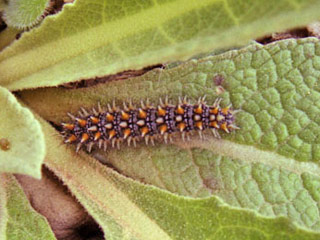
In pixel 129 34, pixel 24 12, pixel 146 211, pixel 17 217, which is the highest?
pixel 24 12

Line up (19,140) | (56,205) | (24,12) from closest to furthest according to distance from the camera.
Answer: (19,140), (24,12), (56,205)

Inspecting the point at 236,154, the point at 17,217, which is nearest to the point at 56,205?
the point at 17,217

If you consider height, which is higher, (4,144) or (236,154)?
(4,144)

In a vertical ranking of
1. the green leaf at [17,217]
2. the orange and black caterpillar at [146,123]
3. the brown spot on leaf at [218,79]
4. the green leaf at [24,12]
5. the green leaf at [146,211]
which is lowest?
the green leaf at [146,211]

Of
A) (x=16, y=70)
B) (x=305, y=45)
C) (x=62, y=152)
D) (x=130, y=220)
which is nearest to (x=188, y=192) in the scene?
(x=130, y=220)

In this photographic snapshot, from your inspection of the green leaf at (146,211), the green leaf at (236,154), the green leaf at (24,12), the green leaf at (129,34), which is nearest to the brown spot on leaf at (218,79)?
the green leaf at (236,154)

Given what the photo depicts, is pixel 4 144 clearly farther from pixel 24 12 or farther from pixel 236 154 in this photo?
pixel 236 154

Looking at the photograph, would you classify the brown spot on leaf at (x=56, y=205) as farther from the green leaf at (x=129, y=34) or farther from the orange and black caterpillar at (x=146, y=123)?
the green leaf at (x=129, y=34)

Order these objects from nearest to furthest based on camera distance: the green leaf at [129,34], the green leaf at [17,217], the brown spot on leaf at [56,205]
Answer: the green leaf at [129,34], the green leaf at [17,217], the brown spot on leaf at [56,205]
